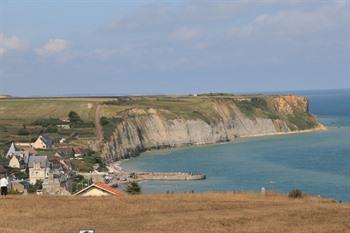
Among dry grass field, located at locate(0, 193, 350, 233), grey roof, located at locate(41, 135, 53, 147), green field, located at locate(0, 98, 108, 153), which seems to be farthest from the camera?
green field, located at locate(0, 98, 108, 153)

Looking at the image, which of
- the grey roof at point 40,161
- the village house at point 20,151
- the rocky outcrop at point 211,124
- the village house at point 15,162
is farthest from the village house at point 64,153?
the grey roof at point 40,161

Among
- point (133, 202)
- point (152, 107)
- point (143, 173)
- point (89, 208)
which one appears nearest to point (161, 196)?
point (133, 202)

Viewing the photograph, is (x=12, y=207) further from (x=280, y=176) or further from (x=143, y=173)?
(x=143, y=173)

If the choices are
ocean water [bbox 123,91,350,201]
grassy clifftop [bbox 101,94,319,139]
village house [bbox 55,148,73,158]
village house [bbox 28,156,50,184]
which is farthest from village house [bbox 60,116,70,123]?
village house [bbox 28,156,50,184]

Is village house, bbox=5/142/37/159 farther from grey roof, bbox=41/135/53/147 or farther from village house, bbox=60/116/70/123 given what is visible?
village house, bbox=60/116/70/123

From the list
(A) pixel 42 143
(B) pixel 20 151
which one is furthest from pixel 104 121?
(B) pixel 20 151

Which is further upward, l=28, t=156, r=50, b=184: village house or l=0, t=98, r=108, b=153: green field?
l=0, t=98, r=108, b=153: green field
